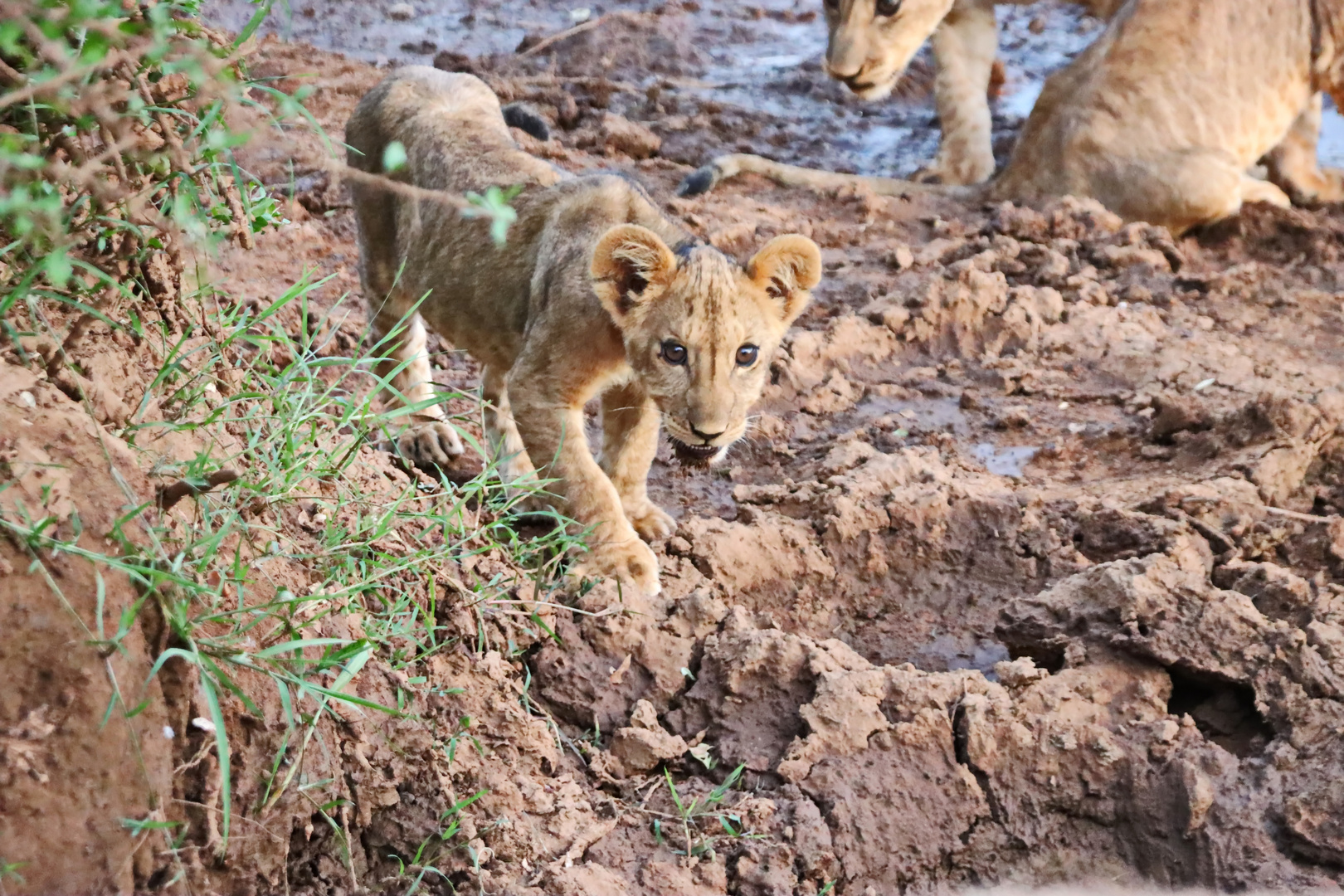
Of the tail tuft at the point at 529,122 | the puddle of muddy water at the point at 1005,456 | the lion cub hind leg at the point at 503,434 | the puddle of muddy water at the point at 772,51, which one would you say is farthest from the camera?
the puddle of muddy water at the point at 772,51

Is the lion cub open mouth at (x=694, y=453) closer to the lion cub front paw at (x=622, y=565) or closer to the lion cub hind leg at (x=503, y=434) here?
the lion cub front paw at (x=622, y=565)

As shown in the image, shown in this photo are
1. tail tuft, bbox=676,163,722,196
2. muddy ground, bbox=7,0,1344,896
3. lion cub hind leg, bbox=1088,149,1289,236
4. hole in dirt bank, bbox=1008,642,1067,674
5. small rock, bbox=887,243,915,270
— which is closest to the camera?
muddy ground, bbox=7,0,1344,896

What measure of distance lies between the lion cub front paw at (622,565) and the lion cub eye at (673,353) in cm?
54

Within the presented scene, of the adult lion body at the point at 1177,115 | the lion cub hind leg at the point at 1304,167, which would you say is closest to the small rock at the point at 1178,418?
the adult lion body at the point at 1177,115

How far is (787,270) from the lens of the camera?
3.88 m

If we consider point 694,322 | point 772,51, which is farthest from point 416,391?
point 772,51

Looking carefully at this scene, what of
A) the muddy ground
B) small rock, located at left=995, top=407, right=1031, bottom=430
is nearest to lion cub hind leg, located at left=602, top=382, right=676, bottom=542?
the muddy ground

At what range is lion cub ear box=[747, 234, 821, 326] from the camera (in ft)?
12.5

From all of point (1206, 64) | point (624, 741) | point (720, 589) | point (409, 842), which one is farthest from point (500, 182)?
point (1206, 64)

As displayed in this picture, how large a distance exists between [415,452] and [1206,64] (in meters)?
5.04

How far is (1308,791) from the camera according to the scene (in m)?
2.97

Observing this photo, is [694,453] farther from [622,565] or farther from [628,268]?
[628,268]

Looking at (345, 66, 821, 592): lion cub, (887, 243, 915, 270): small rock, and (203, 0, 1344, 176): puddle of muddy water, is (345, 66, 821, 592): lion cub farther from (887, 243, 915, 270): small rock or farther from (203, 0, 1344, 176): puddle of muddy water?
(203, 0, 1344, 176): puddle of muddy water

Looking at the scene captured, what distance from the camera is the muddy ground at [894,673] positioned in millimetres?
2572
